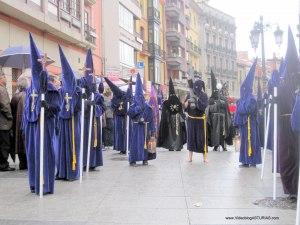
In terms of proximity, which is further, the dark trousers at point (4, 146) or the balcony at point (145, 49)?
the balcony at point (145, 49)

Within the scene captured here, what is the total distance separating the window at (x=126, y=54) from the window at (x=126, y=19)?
56.3 inches

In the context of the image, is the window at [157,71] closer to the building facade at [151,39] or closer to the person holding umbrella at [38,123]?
the building facade at [151,39]

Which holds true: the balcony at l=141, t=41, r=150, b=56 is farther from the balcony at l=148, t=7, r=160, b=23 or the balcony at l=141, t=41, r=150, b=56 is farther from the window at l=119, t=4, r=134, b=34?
the window at l=119, t=4, r=134, b=34

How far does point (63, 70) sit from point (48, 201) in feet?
9.06

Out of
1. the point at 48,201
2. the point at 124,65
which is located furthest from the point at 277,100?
the point at 124,65

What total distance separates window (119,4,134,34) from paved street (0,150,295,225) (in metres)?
28.4

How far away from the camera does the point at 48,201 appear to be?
7.66 metres

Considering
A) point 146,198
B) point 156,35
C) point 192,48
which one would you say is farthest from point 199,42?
point 146,198

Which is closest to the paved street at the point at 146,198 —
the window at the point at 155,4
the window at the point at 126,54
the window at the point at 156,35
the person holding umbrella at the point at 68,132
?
the person holding umbrella at the point at 68,132

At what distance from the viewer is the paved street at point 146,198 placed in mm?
6508

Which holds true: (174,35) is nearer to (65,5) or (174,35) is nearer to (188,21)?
(188,21)

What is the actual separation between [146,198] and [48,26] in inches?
588

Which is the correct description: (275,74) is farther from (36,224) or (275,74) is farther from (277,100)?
(36,224)

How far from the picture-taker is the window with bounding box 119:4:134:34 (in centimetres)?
3883
